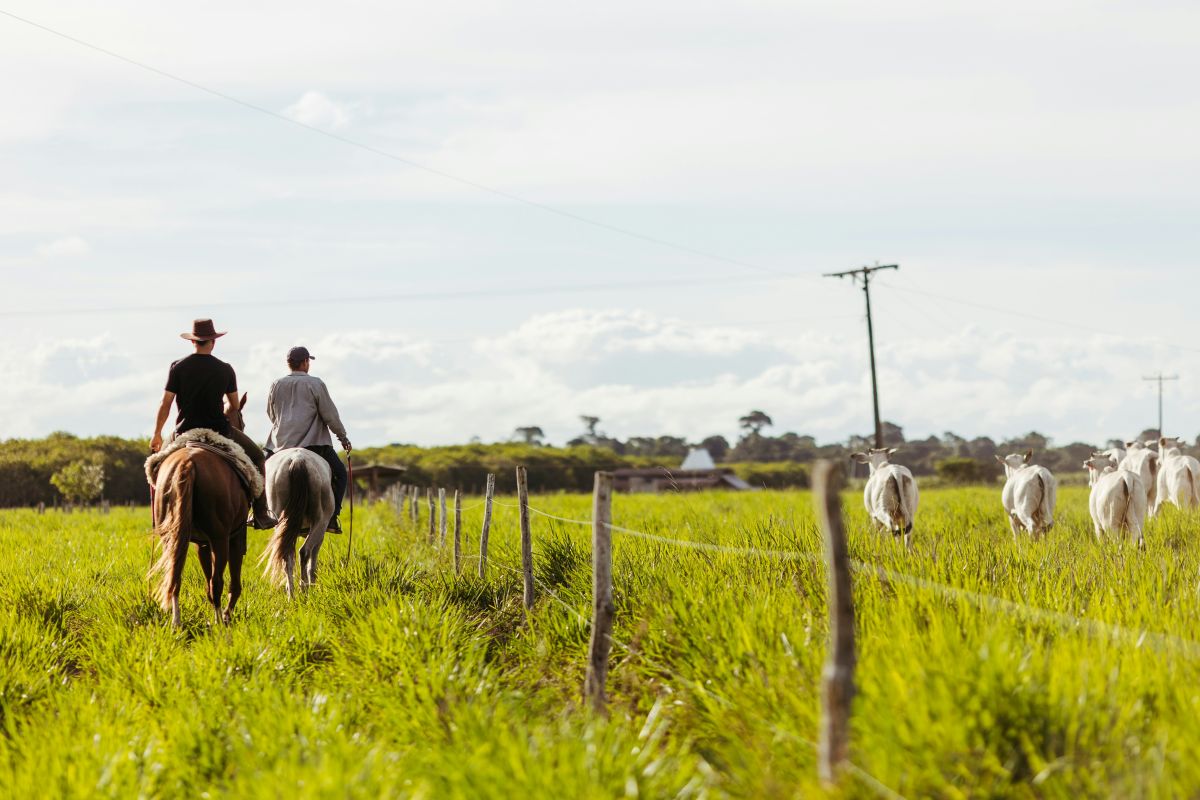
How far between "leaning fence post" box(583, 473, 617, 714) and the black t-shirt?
493 centimetres

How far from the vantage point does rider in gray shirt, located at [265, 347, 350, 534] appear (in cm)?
1201

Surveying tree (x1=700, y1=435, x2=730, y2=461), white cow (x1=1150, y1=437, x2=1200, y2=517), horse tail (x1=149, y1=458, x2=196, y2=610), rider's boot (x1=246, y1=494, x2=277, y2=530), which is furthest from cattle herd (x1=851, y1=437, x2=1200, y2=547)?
tree (x1=700, y1=435, x2=730, y2=461)

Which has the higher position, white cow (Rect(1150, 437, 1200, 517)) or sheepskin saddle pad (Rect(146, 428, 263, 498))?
sheepskin saddle pad (Rect(146, 428, 263, 498))

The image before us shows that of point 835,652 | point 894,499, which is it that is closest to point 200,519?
point 835,652

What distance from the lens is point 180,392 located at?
33.8 feet

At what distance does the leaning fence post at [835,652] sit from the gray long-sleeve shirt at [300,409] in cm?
846

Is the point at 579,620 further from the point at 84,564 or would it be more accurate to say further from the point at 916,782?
the point at 84,564

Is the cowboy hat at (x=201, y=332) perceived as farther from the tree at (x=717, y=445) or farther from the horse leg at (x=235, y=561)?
the tree at (x=717, y=445)

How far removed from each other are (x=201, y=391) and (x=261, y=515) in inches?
57.1

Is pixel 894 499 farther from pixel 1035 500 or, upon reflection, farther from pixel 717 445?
pixel 717 445

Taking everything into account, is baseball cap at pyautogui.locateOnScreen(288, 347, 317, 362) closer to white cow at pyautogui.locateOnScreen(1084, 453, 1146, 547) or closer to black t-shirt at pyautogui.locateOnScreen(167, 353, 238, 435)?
black t-shirt at pyautogui.locateOnScreen(167, 353, 238, 435)

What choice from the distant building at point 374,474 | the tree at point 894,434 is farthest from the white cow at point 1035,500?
the tree at point 894,434

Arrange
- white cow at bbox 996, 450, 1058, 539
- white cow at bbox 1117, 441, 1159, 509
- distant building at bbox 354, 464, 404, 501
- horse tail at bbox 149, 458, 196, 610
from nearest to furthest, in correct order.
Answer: horse tail at bbox 149, 458, 196, 610
white cow at bbox 996, 450, 1058, 539
white cow at bbox 1117, 441, 1159, 509
distant building at bbox 354, 464, 404, 501

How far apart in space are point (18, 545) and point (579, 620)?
13704 mm
